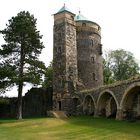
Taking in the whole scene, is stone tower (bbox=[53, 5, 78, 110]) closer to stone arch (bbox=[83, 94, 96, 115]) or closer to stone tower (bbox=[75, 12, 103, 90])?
stone arch (bbox=[83, 94, 96, 115])

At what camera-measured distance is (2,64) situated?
3014cm

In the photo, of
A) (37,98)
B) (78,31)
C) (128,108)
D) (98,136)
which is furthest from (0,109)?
(98,136)

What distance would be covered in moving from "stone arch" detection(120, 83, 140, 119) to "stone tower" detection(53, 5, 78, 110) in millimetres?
11037

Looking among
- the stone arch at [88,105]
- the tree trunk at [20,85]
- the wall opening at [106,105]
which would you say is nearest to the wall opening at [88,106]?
the stone arch at [88,105]

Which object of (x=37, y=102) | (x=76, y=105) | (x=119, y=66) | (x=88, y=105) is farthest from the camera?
(x=119, y=66)

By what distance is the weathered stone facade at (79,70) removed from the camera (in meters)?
29.0

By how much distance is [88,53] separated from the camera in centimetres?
3797

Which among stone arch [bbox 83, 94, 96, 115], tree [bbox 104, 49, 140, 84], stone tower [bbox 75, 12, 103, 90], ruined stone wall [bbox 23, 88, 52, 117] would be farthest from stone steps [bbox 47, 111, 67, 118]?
tree [bbox 104, 49, 140, 84]

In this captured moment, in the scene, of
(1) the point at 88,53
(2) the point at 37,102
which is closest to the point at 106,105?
(2) the point at 37,102

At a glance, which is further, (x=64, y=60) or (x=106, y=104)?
(x=64, y=60)

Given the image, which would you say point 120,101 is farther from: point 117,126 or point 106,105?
point 106,105

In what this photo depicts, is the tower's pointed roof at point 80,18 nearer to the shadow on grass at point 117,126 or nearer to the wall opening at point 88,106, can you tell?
the wall opening at point 88,106

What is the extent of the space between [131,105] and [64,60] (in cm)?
1245

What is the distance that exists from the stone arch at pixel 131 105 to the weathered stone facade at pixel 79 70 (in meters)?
0.89
